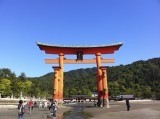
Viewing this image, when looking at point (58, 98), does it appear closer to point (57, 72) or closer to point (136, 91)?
point (57, 72)

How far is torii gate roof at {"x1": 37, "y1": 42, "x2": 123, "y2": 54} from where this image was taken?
4153 cm

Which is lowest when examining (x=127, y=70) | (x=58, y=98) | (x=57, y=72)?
(x=58, y=98)

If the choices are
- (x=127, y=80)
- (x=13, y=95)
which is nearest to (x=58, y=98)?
(x=13, y=95)

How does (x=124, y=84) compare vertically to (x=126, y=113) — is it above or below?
above

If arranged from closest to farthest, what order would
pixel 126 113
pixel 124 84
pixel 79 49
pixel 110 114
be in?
pixel 110 114
pixel 126 113
pixel 79 49
pixel 124 84

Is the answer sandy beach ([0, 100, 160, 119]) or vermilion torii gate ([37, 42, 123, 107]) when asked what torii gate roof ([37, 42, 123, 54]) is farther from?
sandy beach ([0, 100, 160, 119])

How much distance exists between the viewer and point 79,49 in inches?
1652

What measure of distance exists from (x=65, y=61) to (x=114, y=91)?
250ft

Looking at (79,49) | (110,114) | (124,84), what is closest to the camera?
(110,114)

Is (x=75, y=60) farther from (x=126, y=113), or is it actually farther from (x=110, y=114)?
(x=126, y=113)

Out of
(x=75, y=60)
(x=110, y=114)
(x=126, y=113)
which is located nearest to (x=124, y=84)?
(x=75, y=60)

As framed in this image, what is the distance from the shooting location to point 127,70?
15825 cm

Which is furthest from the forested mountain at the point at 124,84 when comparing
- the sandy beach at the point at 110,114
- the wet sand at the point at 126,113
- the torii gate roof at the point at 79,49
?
the wet sand at the point at 126,113

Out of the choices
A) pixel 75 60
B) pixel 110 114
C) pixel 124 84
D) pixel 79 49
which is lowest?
pixel 110 114
